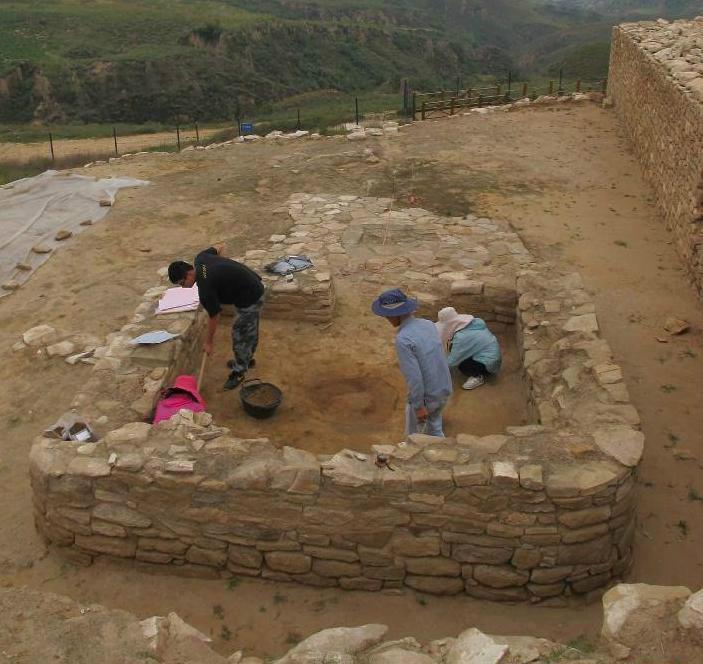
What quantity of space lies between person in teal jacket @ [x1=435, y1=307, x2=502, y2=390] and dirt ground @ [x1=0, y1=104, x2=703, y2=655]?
93 centimetres

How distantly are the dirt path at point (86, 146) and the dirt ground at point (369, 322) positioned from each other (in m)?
9.92

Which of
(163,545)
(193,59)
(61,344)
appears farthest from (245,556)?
(193,59)

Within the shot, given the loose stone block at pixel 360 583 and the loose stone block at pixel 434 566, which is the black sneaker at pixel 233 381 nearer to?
the loose stone block at pixel 360 583

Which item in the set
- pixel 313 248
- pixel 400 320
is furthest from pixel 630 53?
pixel 400 320

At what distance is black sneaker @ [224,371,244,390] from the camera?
7.16 m

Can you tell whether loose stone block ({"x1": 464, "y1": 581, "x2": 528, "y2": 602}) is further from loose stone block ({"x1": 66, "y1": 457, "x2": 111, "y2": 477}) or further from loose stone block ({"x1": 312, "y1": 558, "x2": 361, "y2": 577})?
loose stone block ({"x1": 66, "y1": 457, "x2": 111, "y2": 477})

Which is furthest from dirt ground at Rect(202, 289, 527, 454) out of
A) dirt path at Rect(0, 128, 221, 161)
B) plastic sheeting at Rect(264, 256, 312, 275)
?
dirt path at Rect(0, 128, 221, 161)

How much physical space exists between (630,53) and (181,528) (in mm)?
16574

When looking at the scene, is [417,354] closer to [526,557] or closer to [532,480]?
[532,480]

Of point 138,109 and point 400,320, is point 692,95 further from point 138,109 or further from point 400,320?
point 138,109

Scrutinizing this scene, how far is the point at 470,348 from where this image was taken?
7117mm

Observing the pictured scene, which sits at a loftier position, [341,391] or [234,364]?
[234,364]

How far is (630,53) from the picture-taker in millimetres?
16875

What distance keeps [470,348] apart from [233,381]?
2488mm
